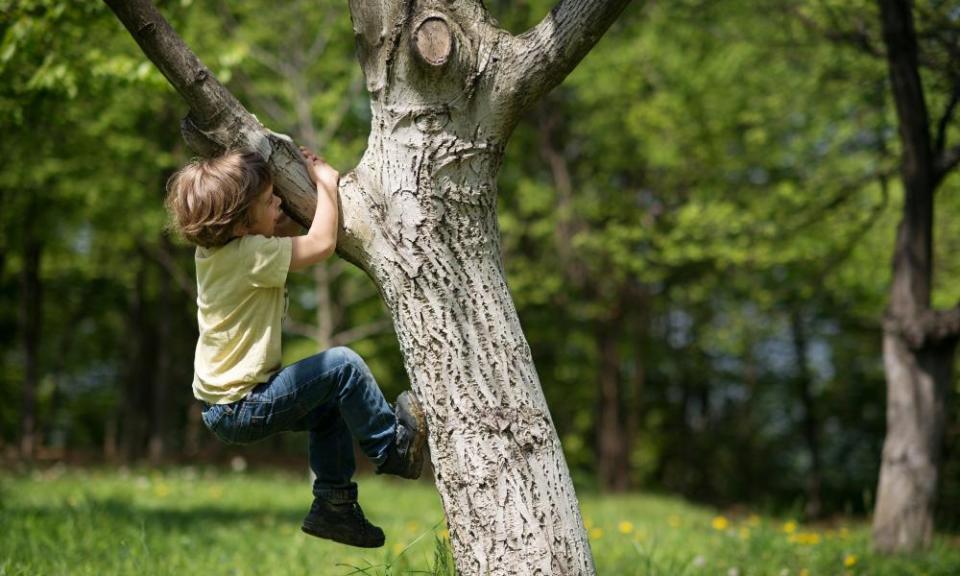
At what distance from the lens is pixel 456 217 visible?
3193 millimetres

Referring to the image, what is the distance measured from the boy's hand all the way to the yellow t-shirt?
243 mm

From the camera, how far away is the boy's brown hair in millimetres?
3145

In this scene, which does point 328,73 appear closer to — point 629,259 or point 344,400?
point 629,259

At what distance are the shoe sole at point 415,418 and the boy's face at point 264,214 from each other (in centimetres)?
79

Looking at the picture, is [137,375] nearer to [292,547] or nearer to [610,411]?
[610,411]

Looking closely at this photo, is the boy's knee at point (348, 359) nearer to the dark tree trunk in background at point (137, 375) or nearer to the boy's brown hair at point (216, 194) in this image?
the boy's brown hair at point (216, 194)

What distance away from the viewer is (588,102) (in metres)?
16.5

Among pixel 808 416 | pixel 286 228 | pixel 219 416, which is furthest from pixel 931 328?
pixel 808 416

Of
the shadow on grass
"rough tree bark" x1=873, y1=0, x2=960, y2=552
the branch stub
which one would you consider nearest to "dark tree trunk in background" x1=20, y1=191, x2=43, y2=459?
the shadow on grass

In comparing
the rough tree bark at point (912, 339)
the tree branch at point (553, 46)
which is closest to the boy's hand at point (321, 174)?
the tree branch at point (553, 46)

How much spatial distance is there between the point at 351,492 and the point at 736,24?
11113mm

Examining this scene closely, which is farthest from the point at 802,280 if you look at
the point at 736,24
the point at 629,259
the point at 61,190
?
the point at 61,190

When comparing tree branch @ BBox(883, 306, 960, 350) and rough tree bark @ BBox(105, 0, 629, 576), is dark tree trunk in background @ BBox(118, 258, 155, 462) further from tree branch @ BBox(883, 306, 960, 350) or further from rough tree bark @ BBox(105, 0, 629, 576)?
rough tree bark @ BBox(105, 0, 629, 576)

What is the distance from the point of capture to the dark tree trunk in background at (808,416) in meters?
19.1
